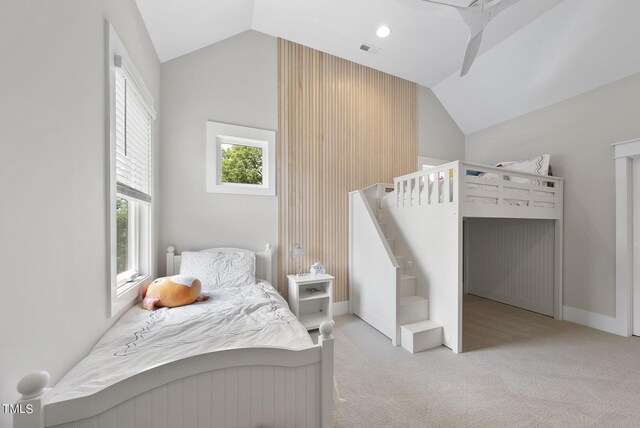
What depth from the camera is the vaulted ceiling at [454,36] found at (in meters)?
2.48

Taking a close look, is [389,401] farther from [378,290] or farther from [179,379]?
[179,379]

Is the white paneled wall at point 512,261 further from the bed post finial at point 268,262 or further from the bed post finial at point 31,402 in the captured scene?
the bed post finial at point 31,402

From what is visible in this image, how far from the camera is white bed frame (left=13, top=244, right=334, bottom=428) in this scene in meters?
0.78

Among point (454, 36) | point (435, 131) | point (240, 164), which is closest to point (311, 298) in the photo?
point (240, 164)

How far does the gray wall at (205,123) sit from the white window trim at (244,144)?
0.07 m

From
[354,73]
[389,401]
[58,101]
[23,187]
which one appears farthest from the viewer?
[354,73]

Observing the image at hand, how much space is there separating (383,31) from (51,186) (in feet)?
10.9

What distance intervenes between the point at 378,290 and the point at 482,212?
4.30 feet

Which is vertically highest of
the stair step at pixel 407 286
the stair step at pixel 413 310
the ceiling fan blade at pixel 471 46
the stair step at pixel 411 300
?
Answer: the ceiling fan blade at pixel 471 46

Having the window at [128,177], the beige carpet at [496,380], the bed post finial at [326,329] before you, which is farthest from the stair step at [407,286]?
the window at [128,177]

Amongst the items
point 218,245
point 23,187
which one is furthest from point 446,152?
point 23,187

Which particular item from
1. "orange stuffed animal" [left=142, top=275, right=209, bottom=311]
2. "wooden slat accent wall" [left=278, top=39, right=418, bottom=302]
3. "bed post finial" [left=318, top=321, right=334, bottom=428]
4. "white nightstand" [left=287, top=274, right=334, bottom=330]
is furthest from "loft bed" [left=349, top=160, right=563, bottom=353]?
"orange stuffed animal" [left=142, top=275, right=209, bottom=311]

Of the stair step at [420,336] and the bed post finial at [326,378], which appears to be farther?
the stair step at [420,336]

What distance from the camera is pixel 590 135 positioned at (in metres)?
3.02
